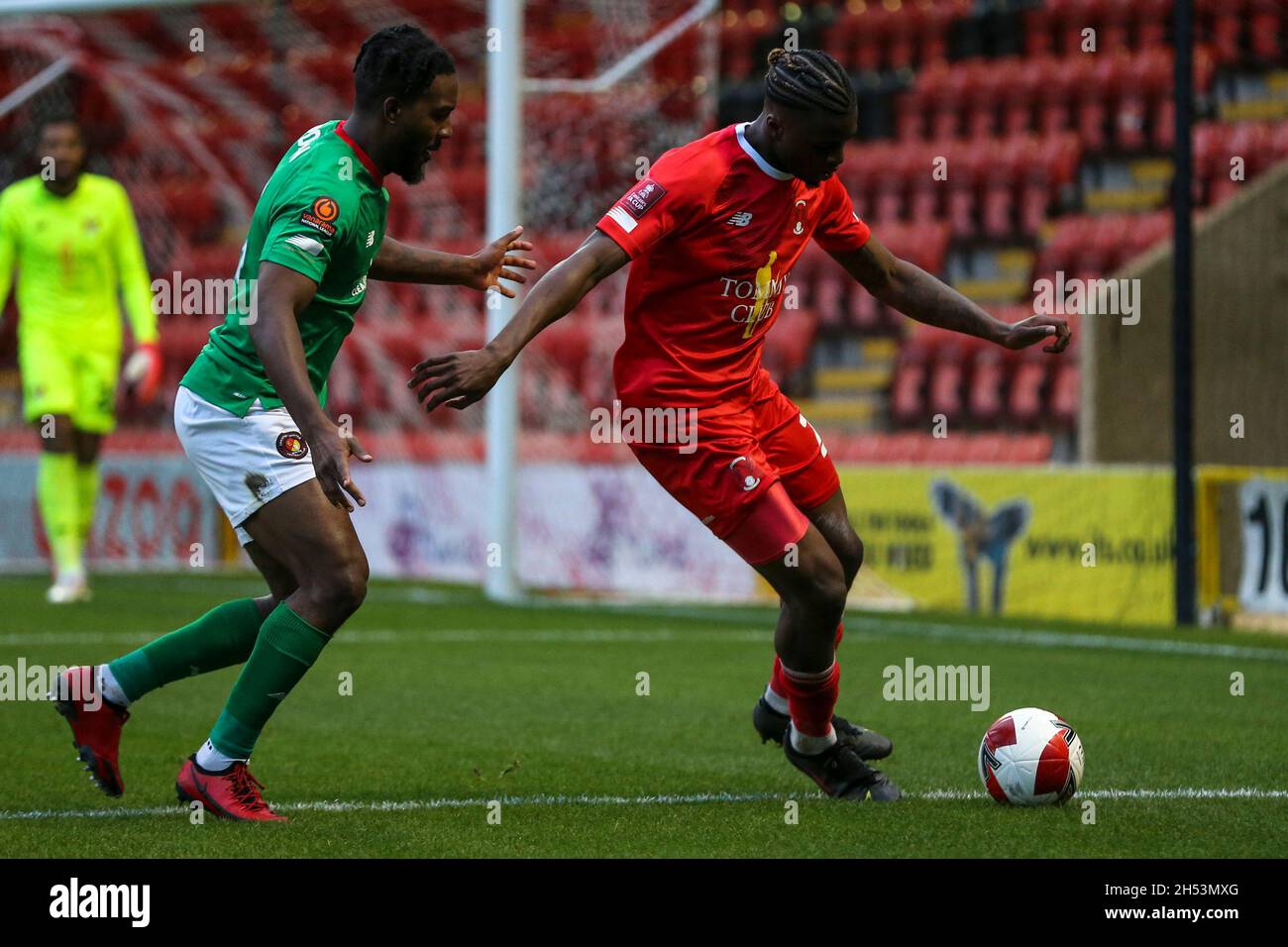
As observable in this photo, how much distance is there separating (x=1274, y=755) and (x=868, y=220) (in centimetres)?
1032

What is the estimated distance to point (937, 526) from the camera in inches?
424

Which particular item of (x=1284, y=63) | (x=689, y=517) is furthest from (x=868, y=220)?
(x=689, y=517)

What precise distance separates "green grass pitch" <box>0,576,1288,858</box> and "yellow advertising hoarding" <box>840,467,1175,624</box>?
63 centimetres

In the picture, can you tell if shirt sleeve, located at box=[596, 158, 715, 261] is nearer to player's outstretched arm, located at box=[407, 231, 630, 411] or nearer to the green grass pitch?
player's outstretched arm, located at box=[407, 231, 630, 411]

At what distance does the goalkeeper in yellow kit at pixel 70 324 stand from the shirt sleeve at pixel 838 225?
5.86 m

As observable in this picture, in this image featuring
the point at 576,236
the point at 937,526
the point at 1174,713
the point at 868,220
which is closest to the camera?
the point at 1174,713

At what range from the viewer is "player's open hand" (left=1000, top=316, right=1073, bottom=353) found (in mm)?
5000

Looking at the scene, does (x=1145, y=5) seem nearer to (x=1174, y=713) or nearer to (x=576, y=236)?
(x=576, y=236)

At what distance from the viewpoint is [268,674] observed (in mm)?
4473

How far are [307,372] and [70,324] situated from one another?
21.7ft

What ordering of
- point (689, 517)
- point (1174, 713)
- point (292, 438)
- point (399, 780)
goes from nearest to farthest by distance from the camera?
point (292, 438) < point (399, 780) < point (1174, 713) < point (689, 517)

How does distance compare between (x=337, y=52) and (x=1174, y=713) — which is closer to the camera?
(x=1174, y=713)

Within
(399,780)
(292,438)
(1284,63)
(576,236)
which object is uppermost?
(1284,63)

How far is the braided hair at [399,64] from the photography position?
14.5 feet
